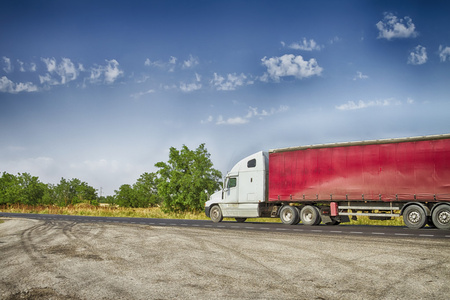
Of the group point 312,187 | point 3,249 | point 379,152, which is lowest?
point 3,249

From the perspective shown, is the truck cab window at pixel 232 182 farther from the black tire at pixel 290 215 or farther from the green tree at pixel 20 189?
the green tree at pixel 20 189

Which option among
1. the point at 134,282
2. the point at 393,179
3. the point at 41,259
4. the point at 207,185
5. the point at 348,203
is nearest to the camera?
the point at 134,282

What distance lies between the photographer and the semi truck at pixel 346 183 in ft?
53.8

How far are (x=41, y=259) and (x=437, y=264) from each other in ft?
25.4

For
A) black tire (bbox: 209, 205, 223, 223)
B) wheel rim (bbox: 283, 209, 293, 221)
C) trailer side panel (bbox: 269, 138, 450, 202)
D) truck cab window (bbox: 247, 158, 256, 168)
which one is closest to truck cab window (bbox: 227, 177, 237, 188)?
truck cab window (bbox: 247, 158, 256, 168)

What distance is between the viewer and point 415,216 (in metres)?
16.8

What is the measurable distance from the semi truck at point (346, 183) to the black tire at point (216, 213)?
0.10 meters

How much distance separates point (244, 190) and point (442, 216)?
10.1 metres

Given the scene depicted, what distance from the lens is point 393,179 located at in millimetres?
17250

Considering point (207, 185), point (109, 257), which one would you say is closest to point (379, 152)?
point (109, 257)

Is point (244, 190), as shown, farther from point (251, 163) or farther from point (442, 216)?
point (442, 216)

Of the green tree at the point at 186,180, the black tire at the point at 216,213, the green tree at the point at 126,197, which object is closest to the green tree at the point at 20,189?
the green tree at the point at 126,197

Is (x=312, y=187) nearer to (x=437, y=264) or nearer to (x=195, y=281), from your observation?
(x=437, y=264)

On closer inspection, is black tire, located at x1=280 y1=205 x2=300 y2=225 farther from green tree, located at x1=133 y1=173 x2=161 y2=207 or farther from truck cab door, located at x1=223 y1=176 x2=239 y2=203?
green tree, located at x1=133 y1=173 x2=161 y2=207
